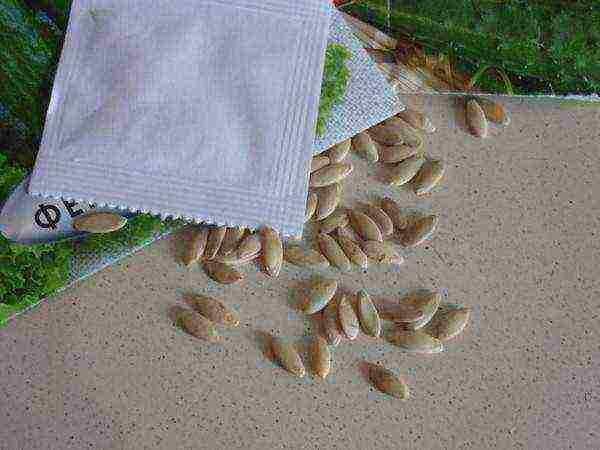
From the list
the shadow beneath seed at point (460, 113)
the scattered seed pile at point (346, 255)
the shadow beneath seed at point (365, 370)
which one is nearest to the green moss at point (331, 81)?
the scattered seed pile at point (346, 255)

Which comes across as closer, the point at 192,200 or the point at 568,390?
the point at 192,200

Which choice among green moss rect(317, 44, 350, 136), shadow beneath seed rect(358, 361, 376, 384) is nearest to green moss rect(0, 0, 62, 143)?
green moss rect(317, 44, 350, 136)

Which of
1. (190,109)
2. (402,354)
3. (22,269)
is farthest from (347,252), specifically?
(22,269)

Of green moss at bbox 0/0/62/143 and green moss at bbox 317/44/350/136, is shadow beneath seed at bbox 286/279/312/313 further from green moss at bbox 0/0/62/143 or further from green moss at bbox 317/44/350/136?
green moss at bbox 0/0/62/143

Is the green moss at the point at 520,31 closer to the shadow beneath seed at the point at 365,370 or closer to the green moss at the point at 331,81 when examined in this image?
the green moss at the point at 331,81

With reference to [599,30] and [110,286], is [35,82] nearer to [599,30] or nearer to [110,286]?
[110,286]

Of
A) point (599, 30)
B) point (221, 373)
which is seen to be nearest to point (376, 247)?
point (221, 373)

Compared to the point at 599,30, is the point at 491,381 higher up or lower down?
lower down
